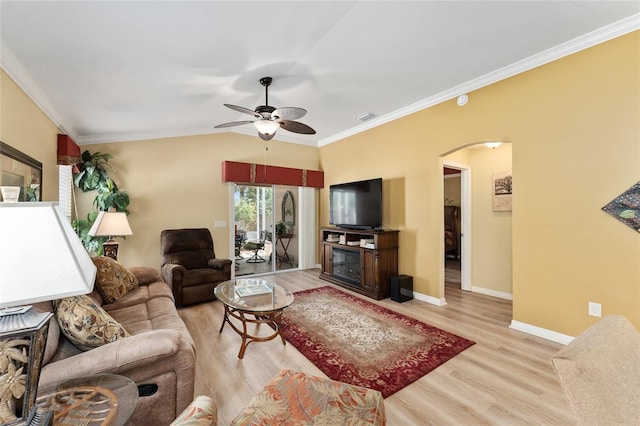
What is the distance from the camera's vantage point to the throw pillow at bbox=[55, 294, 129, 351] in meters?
1.48

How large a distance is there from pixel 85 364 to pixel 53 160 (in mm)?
3213

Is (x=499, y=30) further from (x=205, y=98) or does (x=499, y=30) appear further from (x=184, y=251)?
(x=184, y=251)

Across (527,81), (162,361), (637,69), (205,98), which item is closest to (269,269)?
(205,98)

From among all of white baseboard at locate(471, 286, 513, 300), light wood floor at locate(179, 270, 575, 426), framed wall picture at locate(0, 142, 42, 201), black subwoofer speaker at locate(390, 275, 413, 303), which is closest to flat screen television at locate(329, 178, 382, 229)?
black subwoofer speaker at locate(390, 275, 413, 303)

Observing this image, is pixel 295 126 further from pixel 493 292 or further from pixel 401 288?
pixel 493 292

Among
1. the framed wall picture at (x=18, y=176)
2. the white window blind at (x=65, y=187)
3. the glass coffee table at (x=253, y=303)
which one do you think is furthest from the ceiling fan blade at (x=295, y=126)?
the white window blind at (x=65, y=187)

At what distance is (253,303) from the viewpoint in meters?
2.53

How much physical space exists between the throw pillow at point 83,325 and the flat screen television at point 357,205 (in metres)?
3.56

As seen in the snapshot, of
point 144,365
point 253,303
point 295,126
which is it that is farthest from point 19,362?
point 295,126

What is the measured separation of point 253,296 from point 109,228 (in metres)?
2.33

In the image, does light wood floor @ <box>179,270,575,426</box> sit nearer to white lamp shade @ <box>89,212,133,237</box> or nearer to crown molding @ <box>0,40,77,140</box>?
white lamp shade @ <box>89,212,133,237</box>

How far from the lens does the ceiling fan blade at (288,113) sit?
8.89 ft

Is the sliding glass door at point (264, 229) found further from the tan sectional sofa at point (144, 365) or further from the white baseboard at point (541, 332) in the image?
the white baseboard at point (541, 332)

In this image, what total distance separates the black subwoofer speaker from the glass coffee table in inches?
72.9
